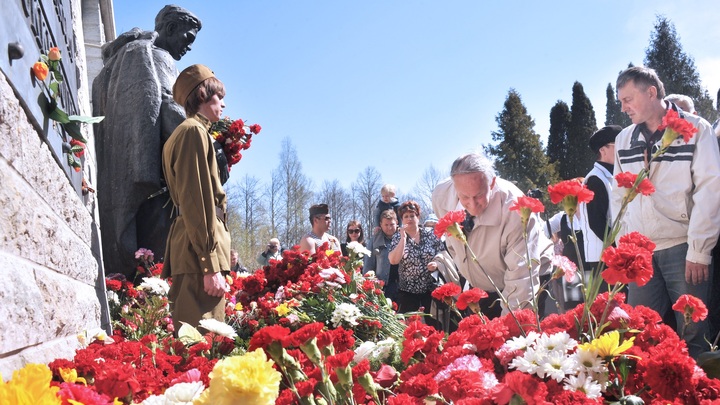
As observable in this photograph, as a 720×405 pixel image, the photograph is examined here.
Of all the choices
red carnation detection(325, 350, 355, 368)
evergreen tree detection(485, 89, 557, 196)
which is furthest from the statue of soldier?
evergreen tree detection(485, 89, 557, 196)

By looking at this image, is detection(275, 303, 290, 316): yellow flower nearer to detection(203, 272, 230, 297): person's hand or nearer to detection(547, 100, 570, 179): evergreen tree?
detection(203, 272, 230, 297): person's hand

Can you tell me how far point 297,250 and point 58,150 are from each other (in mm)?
2930

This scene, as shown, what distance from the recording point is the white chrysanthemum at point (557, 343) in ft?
5.06

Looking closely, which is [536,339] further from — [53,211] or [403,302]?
[403,302]

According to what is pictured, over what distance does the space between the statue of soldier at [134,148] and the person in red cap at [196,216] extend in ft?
4.92

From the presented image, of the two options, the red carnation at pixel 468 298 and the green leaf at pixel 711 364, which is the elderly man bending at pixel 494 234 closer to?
the red carnation at pixel 468 298

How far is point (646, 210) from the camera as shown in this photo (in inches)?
135

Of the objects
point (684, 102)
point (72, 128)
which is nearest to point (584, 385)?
point (72, 128)

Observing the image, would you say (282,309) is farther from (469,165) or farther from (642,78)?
(642,78)

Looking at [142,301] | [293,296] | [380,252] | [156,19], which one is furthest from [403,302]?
[156,19]

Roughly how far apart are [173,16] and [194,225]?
9.92ft

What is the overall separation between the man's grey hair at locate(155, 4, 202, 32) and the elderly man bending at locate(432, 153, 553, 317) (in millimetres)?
3263

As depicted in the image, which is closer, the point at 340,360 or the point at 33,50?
the point at 340,360

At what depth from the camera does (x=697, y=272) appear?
3186 millimetres
